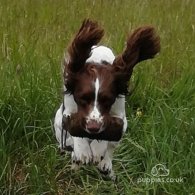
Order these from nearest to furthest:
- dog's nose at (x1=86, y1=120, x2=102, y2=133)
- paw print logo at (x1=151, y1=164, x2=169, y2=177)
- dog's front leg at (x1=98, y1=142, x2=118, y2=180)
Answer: dog's nose at (x1=86, y1=120, x2=102, y2=133), dog's front leg at (x1=98, y1=142, x2=118, y2=180), paw print logo at (x1=151, y1=164, x2=169, y2=177)

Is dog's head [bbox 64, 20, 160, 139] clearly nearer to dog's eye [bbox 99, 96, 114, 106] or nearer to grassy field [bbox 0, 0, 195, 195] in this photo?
dog's eye [bbox 99, 96, 114, 106]

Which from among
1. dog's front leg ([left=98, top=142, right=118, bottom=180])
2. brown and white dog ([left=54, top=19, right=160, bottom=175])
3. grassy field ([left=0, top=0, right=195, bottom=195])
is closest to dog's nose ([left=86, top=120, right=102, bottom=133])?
brown and white dog ([left=54, top=19, right=160, bottom=175])

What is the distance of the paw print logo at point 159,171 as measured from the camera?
11.7ft

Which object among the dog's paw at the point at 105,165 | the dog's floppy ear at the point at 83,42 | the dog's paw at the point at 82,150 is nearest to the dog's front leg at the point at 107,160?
the dog's paw at the point at 105,165

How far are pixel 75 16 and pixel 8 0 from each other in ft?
2.09

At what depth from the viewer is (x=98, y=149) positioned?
3.13 m

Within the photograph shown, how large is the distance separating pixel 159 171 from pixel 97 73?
0.88 metres

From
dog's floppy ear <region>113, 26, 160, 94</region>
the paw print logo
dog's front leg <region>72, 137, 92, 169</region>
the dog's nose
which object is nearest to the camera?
the dog's nose

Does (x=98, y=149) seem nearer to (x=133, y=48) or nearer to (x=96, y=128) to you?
(x=96, y=128)

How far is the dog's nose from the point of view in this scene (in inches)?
111

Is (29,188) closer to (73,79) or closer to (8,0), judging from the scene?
(73,79)

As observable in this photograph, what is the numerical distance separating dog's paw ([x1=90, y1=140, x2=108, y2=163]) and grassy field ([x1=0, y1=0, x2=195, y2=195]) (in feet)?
1.36

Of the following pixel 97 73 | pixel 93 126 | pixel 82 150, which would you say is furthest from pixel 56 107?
pixel 93 126

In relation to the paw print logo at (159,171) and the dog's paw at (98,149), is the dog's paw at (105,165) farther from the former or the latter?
the paw print logo at (159,171)
